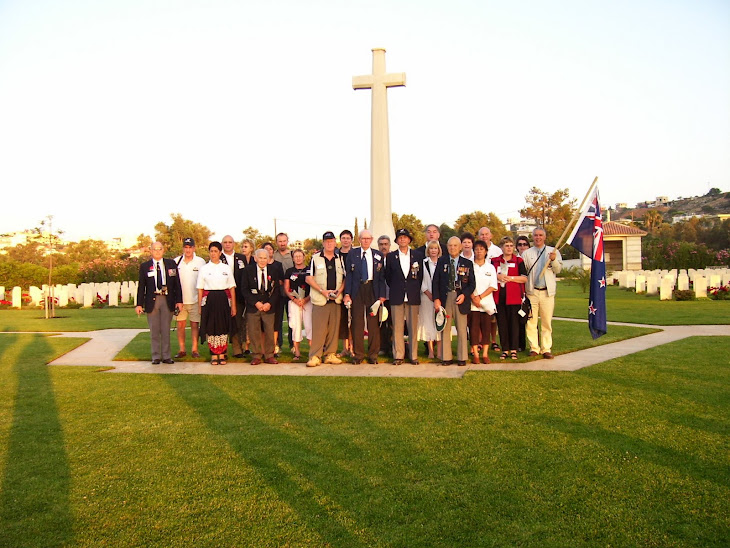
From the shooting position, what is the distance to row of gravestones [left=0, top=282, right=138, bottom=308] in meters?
23.7

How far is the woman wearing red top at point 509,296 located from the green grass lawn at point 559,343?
0.29 meters

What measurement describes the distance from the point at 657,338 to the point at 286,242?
22.7 feet

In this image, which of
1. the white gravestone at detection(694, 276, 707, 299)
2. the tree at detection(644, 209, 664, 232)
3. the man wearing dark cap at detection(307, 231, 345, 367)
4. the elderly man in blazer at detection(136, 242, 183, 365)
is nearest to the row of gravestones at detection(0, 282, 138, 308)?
the elderly man in blazer at detection(136, 242, 183, 365)

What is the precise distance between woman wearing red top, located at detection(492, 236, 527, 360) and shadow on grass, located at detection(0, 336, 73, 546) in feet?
20.1

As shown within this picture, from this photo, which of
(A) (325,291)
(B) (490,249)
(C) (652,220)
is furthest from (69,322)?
(C) (652,220)

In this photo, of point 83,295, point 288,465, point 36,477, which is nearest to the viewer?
point 36,477

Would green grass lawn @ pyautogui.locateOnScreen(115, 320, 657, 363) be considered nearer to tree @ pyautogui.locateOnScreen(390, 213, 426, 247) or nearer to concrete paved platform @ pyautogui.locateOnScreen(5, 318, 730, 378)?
concrete paved platform @ pyautogui.locateOnScreen(5, 318, 730, 378)

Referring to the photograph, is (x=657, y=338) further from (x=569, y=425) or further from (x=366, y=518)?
(x=366, y=518)

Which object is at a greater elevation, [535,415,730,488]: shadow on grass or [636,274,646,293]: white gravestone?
[636,274,646,293]: white gravestone

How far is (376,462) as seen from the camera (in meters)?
4.51

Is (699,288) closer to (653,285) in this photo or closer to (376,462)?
(653,285)

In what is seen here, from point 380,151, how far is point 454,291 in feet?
17.3

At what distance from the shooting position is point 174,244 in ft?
151

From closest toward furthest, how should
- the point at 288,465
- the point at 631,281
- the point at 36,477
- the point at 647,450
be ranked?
the point at 36,477, the point at 288,465, the point at 647,450, the point at 631,281
